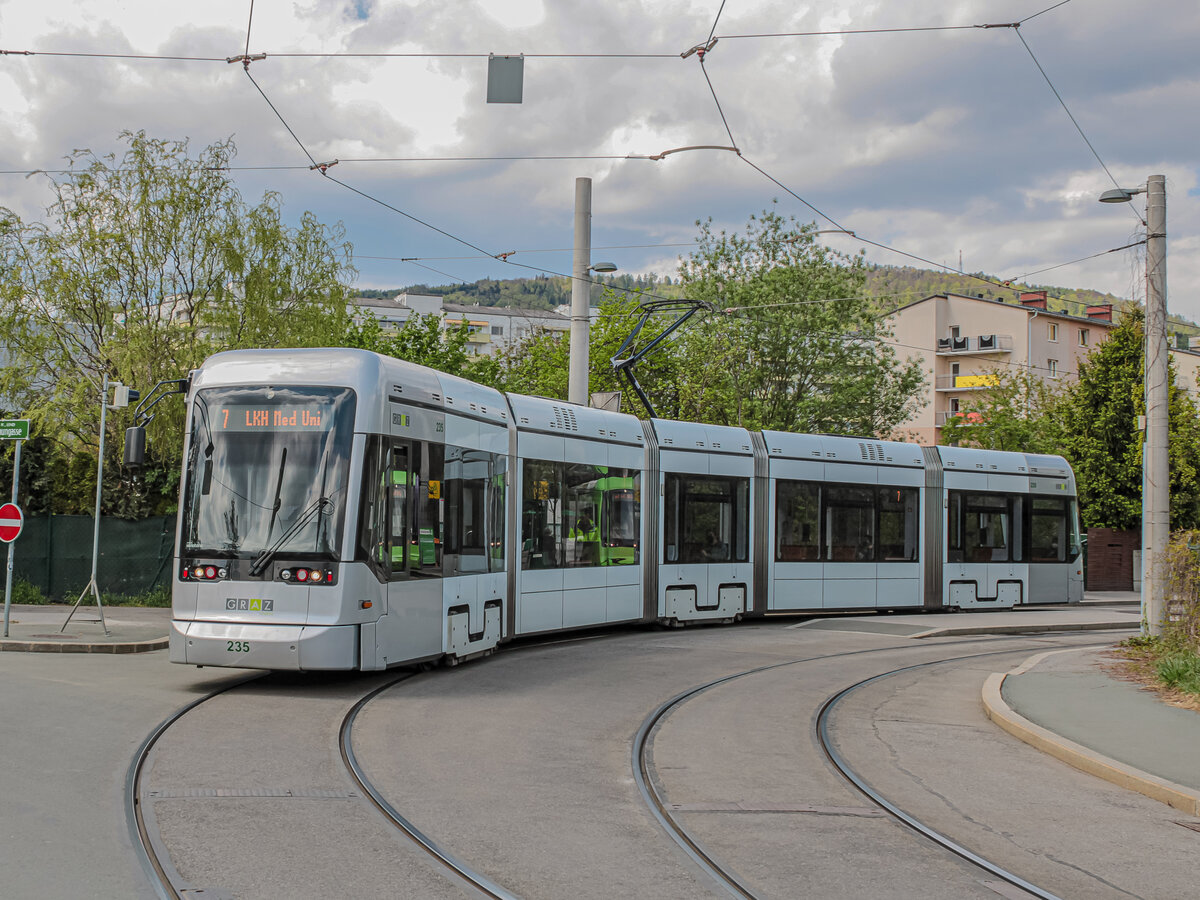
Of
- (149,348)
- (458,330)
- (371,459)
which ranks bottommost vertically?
(371,459)

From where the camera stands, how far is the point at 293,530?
446 inches

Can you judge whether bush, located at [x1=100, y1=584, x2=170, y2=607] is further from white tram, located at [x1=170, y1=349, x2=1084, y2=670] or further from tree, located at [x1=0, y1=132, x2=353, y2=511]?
white tram, located at [x1=170, y1=349, x2=1084, y2=670]

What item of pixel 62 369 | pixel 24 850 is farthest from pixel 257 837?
pixel 62 369

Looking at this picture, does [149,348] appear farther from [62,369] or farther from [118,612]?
[118,612]

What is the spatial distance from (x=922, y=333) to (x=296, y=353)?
8410 cm

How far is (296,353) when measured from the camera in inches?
470

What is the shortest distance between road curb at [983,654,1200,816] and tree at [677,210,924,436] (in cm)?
2636

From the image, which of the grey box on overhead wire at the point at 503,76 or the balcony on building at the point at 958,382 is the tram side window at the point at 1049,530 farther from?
the balcony on building at the point at 958,382

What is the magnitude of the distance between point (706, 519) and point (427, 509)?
832cm

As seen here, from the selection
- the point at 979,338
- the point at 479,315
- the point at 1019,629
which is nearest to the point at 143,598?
the point at 1019,629

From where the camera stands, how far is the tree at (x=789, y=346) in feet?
124

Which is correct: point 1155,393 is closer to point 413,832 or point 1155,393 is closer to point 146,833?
point 413,832

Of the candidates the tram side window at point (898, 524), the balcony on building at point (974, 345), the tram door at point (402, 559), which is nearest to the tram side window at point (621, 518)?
the tram door at point (402, 559)

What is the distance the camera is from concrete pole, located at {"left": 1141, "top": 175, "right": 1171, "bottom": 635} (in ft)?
52.3
